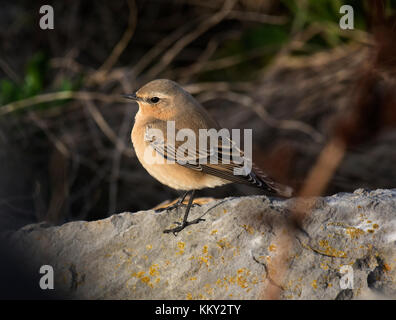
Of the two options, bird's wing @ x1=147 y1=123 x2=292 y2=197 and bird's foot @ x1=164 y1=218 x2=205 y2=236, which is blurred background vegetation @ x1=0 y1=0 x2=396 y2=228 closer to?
bird's wing @ x1=147 y1=123 x2=292 y2=197

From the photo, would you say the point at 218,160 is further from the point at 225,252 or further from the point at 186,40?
the point at 186,40

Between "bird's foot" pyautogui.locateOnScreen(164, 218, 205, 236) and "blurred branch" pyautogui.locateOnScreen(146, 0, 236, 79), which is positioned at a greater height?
"blurred branch" pyautogui.locateOnScreen(146, 0, 236, 79)

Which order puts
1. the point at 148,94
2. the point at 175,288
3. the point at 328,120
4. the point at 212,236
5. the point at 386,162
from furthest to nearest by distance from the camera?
the point at 328,120 → the point at 386,162 → the point at 148,94 → the point at 212,236 → the point at 175,288

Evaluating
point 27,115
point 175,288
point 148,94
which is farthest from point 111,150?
point 175,288

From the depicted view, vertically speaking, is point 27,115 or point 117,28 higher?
point 117,28

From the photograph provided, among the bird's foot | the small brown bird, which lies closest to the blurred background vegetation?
the small brown bird

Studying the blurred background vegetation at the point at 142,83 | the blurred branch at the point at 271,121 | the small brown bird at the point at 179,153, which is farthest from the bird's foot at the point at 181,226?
the blurred branch at the point at 271,121

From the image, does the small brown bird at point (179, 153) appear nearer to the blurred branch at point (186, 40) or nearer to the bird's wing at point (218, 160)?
the bird's wing at point (218, 160)

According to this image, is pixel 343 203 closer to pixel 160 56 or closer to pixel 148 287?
pixel 148 287
